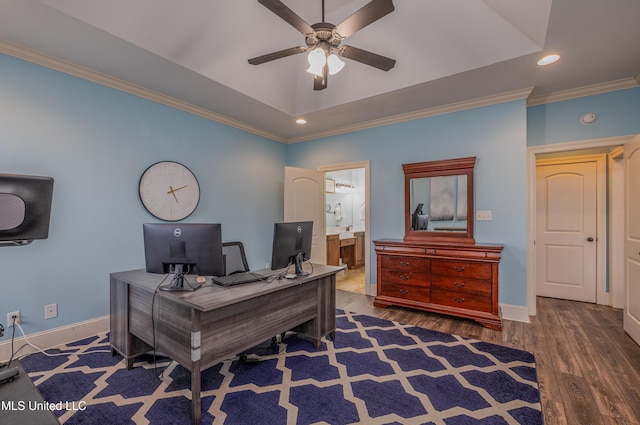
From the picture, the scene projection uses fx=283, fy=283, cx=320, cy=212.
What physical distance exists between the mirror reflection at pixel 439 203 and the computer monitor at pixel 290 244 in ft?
6.20

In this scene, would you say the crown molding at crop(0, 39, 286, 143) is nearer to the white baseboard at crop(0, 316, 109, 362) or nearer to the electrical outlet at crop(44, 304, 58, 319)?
the electrical outlet at crop(44, 304, 58, 319)

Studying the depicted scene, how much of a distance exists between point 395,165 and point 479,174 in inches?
41.9

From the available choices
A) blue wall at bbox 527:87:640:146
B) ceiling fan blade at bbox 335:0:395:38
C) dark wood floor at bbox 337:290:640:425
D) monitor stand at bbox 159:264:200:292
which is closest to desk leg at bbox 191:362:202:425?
monitor stand at bbox 159:264:200:292

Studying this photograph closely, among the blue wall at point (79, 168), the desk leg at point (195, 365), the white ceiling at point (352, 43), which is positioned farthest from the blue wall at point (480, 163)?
the desk leg at point (195, 365)

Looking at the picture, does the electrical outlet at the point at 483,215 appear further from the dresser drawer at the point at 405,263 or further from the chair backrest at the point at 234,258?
the chair backrest at the point at 234,258

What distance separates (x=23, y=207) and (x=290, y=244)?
1629 millimetres

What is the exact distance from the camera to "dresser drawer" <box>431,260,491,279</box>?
3008mm

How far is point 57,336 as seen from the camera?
2.55 m

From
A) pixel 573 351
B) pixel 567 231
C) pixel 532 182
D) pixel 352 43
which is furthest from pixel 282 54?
pixel 567 231

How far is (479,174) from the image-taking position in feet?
11.2

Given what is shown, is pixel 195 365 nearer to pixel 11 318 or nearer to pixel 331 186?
pixel 11 318

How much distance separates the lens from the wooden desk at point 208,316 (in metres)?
1.68

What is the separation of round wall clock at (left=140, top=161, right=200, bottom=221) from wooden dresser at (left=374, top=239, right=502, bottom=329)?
96.4 inches

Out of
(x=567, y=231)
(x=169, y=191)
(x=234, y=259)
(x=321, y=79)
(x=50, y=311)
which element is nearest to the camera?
(x=321, y=79)
